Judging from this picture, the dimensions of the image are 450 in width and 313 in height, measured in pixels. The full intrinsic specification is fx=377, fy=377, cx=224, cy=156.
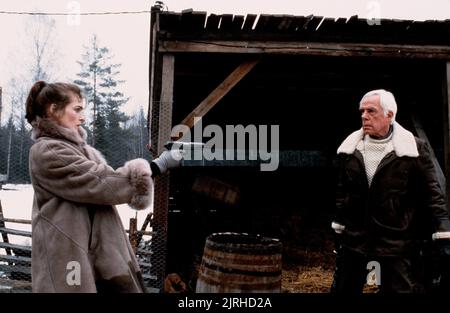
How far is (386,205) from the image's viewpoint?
2.85m

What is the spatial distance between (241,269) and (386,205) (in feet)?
4.20

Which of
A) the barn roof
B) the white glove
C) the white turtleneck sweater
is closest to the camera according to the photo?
the white glove

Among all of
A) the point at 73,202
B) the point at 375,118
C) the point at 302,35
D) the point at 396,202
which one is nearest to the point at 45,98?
the point at 73,202

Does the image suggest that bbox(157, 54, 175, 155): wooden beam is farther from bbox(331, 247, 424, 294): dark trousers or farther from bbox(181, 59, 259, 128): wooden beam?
bbox(331, 247, 424, 294): dark trousers

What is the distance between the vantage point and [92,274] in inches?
82.7

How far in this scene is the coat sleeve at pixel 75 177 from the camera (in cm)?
209

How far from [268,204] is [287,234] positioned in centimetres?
81

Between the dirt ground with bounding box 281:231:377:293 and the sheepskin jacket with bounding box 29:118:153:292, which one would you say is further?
the dirt ground with bounding box 281:231:377:293

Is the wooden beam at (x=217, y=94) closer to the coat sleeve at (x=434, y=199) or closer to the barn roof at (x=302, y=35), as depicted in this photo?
the barn roof at (x=302, y=35)

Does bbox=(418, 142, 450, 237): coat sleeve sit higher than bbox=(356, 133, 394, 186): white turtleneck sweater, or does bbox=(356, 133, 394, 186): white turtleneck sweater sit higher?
bbox=(356, 133, 394, 186): white turtleneck sweater

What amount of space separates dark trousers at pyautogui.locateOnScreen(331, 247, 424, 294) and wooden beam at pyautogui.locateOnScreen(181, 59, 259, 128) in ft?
8.91

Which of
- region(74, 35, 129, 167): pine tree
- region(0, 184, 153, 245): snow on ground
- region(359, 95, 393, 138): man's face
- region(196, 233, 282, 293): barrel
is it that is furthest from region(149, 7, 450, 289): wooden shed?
region(74, 35, 129, 167): pine tree

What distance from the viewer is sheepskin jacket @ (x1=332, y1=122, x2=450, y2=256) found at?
2822 mm
